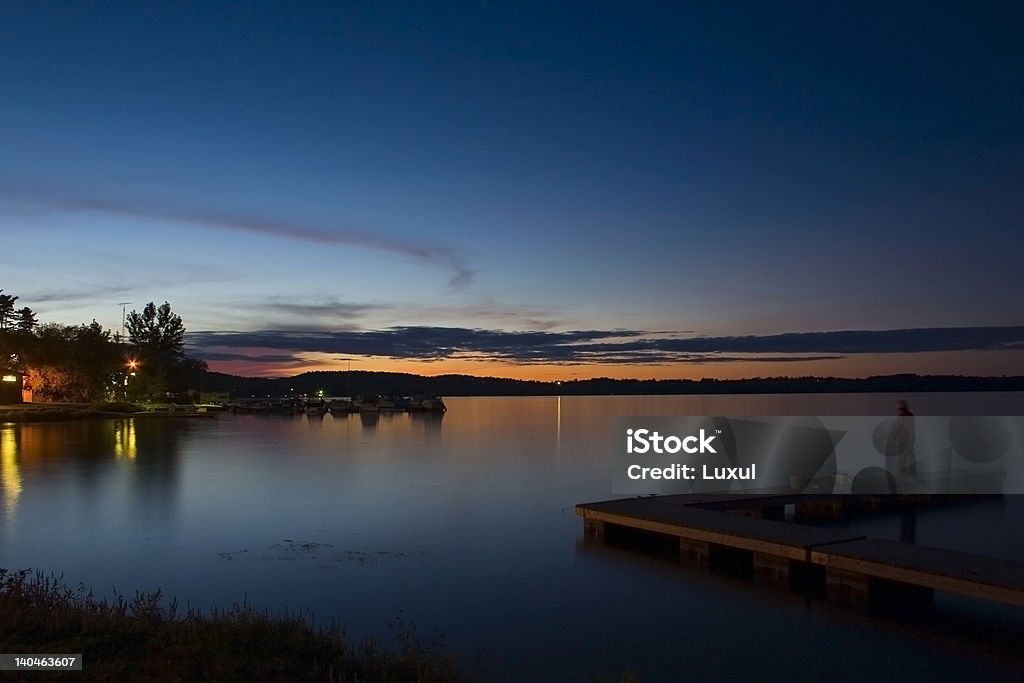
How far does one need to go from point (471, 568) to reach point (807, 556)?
5.90m

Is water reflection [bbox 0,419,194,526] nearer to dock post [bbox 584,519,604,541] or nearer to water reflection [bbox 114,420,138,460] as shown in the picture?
water reflection [bbox 114,420,138,460]

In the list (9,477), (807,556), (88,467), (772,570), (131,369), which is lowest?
(88,467)

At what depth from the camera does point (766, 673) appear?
30.0ft

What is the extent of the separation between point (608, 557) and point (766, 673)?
614 centimetres

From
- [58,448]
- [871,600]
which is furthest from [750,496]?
[58,448]

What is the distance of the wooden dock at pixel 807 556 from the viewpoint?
32.7 ft

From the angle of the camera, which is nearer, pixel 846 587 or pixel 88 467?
pixel 846 587

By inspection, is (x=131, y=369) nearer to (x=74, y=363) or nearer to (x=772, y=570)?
(x=74, y=363)

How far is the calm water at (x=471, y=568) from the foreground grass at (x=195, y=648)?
2.15 m

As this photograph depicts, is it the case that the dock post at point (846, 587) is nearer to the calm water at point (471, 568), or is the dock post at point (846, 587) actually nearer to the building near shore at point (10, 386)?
the calm water at point (471, 568)

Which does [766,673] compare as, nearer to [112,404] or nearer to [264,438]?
[264,438]

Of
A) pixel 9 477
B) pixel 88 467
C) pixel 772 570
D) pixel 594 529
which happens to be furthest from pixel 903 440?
pixel 88 467

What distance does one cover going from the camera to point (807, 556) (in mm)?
12039

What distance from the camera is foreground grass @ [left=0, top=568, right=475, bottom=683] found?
22.6ft
